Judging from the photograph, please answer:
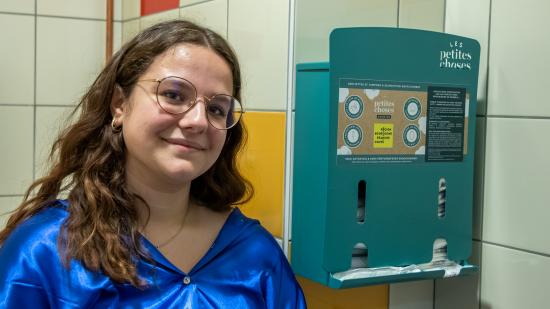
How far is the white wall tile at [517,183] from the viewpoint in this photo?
124 cm

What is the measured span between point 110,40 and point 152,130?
46.0 inches

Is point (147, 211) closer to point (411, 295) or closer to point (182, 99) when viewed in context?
point (182, 99)

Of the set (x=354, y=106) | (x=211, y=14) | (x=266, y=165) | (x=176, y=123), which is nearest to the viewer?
(x=176, y=123)

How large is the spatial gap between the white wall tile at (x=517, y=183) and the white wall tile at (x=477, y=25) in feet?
0.23

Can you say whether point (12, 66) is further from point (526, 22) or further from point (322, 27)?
point (526, 22)

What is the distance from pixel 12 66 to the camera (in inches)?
80.3

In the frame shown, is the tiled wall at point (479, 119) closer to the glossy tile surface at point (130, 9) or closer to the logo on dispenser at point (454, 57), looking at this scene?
the logo on dispenser at point (454, 57)

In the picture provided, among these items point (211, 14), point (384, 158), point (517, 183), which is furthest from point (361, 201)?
point (211, 14)

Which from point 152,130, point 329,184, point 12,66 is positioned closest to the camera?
point 152,130

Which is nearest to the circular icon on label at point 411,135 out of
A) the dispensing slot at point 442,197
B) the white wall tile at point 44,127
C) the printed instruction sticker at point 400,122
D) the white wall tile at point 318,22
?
the printed instruction sticker at point 400,122

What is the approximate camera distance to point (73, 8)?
2127 mm

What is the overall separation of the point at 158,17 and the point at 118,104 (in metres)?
0.80

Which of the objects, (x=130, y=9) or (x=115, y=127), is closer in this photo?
(x=115, y=127)

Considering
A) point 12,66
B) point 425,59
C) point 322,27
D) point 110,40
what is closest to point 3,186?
point 12,66
